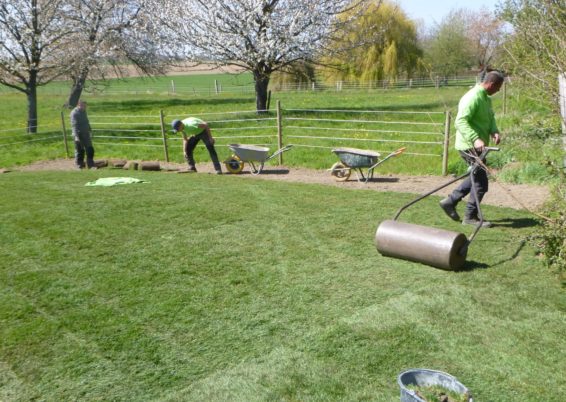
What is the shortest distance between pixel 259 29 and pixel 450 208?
1386 centimetres

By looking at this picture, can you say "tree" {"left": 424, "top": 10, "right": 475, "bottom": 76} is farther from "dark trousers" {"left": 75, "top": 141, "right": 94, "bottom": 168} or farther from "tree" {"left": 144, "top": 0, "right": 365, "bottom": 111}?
"dark trousers" {"left": 75, "top": 141, "right": 94, "bottom": 168}

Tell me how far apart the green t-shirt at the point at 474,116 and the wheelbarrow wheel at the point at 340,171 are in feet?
11.7

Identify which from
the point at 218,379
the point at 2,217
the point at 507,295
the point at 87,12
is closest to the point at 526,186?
the point at 507,295

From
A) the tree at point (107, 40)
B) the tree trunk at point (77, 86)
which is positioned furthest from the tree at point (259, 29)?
the tree trunk at point (77, 86)

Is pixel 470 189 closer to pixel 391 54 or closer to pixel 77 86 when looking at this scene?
pixel 77 86

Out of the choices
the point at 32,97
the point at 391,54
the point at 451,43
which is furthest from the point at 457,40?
the point at 32,97

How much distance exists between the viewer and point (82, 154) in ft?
41.1

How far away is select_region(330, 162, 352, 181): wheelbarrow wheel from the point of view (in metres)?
9.66

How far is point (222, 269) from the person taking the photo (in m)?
5.25

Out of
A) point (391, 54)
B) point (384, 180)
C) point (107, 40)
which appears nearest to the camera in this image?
point (384, 180)

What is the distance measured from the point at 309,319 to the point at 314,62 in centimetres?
1677

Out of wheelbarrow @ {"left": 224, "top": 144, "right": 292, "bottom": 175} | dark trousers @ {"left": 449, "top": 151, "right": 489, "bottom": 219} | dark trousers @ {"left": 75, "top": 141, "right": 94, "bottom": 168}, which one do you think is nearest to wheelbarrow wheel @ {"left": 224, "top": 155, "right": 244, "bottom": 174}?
wheelbarrow @ {"left": 224, "top": 144, "right": 292, "bottom": 175}

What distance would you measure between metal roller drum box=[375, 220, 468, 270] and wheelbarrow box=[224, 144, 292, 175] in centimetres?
538

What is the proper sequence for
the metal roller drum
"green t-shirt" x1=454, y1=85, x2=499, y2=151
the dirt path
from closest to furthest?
1. the metal roller drum
2. "green t-shirt" x1=454, y1=85, x2=499, y2=151
3. the dirt path
